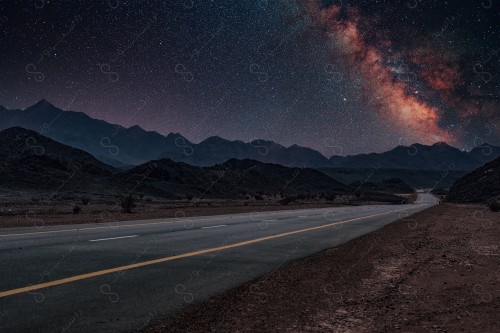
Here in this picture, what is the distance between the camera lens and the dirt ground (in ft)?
17.2

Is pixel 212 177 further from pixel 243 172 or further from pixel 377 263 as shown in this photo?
pixel 377 263

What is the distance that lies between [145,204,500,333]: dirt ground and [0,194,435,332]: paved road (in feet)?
1.79

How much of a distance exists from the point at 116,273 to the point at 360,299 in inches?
168

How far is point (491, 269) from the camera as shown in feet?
31.8

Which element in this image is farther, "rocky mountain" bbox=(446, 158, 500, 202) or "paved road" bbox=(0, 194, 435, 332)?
"rocky mountain" bbox=(446, 158, 500, 202)

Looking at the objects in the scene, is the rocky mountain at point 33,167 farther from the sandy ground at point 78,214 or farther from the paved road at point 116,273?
the paved road at point 116,273

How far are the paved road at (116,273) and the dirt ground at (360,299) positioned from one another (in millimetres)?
546

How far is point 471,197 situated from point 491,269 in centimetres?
7159

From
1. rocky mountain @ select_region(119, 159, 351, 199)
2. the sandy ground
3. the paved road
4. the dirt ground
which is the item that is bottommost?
the dirt ground

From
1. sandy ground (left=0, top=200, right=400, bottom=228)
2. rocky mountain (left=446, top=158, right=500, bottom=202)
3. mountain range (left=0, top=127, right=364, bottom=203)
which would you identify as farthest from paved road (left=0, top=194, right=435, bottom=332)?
rocky mountain (left=446, top=158, right=500, bottom=202)

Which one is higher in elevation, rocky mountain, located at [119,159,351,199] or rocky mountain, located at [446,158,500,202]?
rocky mountain, located at [119,159,351,199]

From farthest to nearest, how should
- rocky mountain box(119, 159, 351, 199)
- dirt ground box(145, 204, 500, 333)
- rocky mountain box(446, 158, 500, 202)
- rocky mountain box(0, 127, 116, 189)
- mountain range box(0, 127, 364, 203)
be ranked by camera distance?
rocky mountain box(119, 159, 351, 199), rocky mountain box(446, 158, 500, 202), rocky mountain box(0, 127, 116, 189), mountain range box(0, 127, 364, 203), dirt ground box(145, 204, 500, 333)

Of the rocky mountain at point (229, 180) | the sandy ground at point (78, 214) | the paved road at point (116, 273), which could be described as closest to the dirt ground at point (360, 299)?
the paved road at point (116, 273)

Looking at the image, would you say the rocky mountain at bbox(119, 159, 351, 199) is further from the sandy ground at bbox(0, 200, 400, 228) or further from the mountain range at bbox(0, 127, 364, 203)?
the sandy ground at bbox(0, 200, 400, 228)
